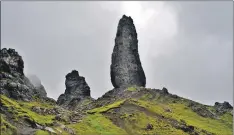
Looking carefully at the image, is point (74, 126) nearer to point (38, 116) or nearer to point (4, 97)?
point (38, 116)

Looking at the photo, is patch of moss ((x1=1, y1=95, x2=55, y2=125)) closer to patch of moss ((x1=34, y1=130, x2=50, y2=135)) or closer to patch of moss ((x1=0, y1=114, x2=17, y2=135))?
patch of moss ((x1=34, y1=130, x2=50, y2=135))

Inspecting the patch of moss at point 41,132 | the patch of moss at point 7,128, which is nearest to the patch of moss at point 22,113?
the patch of moss at point 41,132

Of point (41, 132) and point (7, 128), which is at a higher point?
point (41, 132)

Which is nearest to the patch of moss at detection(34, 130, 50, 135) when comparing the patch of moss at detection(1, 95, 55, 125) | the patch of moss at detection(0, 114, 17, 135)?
the patch of moss at detection(0, 114, 17, 135)

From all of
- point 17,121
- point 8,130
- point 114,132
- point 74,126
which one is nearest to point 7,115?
point 17,121

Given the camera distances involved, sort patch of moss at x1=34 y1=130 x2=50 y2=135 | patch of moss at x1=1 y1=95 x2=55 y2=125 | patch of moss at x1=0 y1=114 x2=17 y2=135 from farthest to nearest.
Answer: patch of moss at x1=1 y1=95 x2=55 y2=125 < patch of moss at x1=34 y1=130 x2=50 y2=135 < patch of moss at x1=0 y1=114 x2=17 y2=135

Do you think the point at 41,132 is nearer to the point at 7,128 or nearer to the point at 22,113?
the point at 7,128

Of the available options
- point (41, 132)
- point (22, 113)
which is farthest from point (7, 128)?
point (22, 113)

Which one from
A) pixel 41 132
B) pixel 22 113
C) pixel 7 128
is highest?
pixel 22 113

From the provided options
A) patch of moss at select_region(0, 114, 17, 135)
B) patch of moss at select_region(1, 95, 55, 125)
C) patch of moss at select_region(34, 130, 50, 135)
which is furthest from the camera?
patch of moss at select_region(1, 95, 55, 125)

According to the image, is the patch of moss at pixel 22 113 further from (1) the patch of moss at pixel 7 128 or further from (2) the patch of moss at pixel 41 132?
(1) the patch of moss at pixel 7 128

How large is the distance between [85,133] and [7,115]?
3220cm

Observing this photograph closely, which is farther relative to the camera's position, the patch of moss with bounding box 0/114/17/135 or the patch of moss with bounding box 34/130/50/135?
the patch of moss with bounding box 34/130/50/135

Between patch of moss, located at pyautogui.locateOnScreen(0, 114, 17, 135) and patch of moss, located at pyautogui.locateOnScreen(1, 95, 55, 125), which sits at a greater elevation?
patch of moss, located at pyautogui.locateOnScreen(1, 95, 55, 125)
